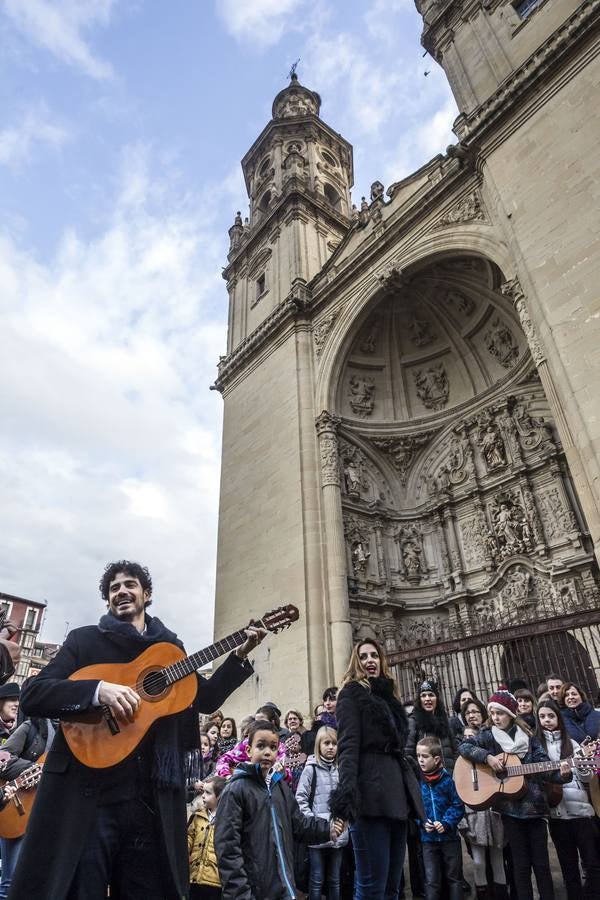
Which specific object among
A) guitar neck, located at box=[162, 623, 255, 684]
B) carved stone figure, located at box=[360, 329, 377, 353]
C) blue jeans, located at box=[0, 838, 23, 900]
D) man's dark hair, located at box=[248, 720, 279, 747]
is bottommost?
blue jeans, located at box=[0, 838, 23, 900]

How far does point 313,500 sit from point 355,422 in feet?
11.2

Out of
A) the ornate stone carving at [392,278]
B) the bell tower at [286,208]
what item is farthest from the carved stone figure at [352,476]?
the bell tower at [286,208]

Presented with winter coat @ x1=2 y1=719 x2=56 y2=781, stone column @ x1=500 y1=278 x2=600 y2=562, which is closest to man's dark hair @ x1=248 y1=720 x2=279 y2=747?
winter coat @ x1=2 y1=719 x2=56 y2=781

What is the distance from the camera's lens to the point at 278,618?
2.85 meters

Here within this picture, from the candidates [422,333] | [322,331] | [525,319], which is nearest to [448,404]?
[422,333]

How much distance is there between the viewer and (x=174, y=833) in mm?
A: 2014

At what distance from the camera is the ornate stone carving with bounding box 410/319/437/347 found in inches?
629

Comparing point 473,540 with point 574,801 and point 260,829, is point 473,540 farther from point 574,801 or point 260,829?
point 260,829

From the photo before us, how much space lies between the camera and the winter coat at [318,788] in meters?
3.93

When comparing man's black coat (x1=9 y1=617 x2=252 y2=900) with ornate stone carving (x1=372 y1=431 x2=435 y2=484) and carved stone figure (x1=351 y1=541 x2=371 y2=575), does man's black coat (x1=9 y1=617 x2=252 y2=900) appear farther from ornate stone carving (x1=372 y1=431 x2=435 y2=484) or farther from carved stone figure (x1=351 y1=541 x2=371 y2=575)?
ornate stone carving (x1=372 y1=431 x2=435 y2=484)

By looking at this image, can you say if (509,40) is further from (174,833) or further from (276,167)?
(174,833)

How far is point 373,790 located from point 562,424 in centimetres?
734

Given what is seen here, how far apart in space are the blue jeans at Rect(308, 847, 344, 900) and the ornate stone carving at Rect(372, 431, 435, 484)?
12498 mm

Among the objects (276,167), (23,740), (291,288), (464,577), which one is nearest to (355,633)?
(464,577)
